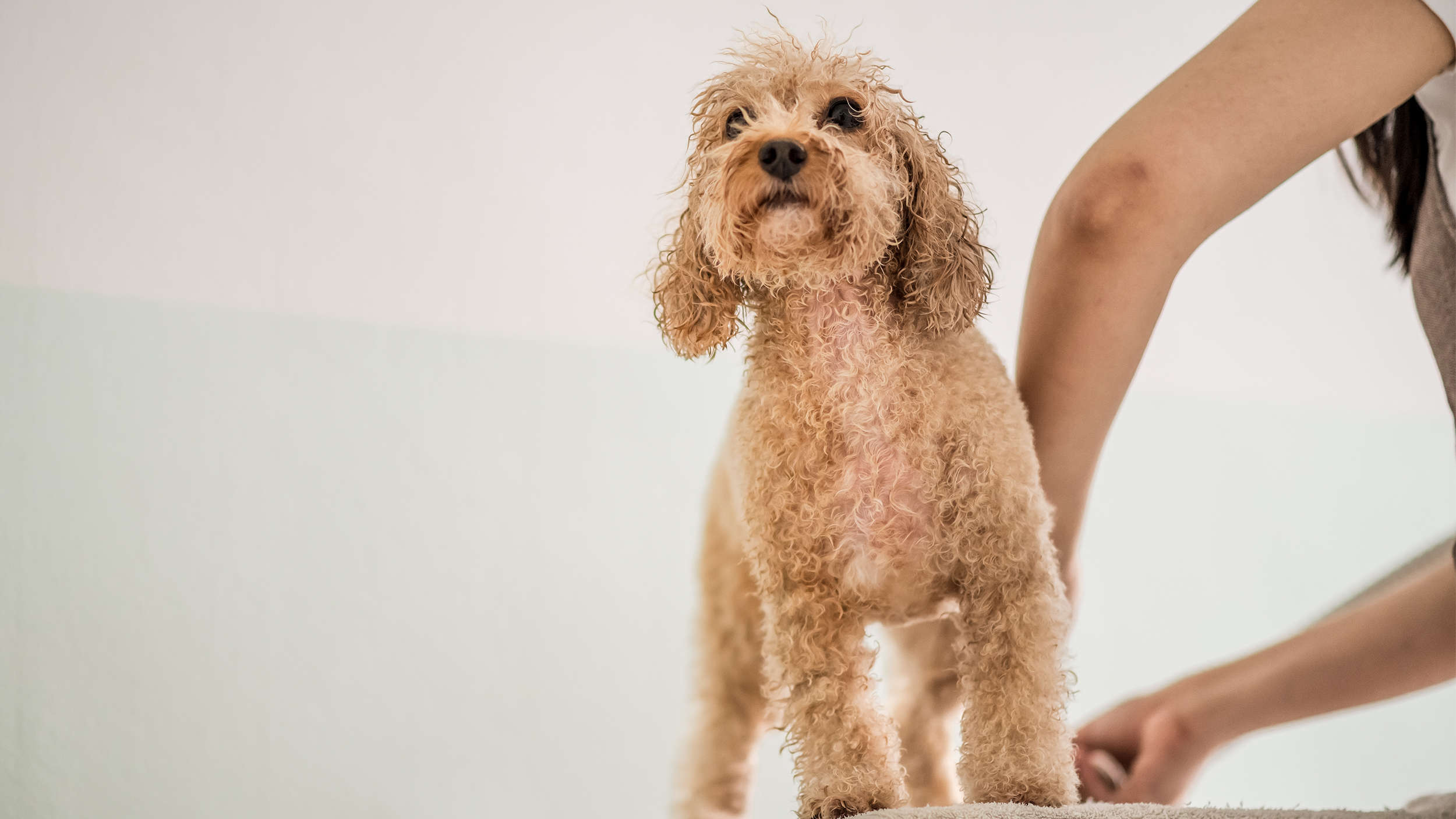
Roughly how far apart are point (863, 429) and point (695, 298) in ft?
0.55

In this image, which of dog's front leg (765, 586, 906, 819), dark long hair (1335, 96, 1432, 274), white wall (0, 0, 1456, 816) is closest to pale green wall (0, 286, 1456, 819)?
white wall (0, 0, 1456, 816)

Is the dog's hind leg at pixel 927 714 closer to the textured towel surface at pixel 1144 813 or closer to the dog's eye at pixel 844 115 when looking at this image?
the textured towel surface at pixel 1144 813

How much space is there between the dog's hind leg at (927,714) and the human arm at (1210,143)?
0.88 feet

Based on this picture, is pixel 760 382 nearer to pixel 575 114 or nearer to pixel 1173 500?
pixel 575 114

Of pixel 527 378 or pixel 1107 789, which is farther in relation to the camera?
pixel 527 378

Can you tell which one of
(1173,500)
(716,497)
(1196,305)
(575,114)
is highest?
(575,114)

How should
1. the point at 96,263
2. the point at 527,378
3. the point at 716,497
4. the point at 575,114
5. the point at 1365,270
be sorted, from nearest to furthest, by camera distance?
the point at 716,497
the point at 96,263
the point at 575,114
the point at 527,378
the point at 1365,270

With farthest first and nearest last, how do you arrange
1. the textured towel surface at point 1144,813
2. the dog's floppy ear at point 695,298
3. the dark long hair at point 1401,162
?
the dark long hair at point 1401,162 < the dog's floppy ear at point 695,298 < the textured towel surface at point 1144,813

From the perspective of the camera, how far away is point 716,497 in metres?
0.86

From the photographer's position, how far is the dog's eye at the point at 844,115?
695mm

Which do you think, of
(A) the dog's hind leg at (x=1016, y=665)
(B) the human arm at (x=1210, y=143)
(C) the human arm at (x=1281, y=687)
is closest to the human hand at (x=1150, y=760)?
(C) the human arm at (x=1281, y=687)

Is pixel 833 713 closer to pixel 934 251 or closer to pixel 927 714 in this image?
pixel 927 714

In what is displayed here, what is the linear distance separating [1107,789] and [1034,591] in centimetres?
52

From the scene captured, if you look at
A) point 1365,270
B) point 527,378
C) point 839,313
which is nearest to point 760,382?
point 839,313
